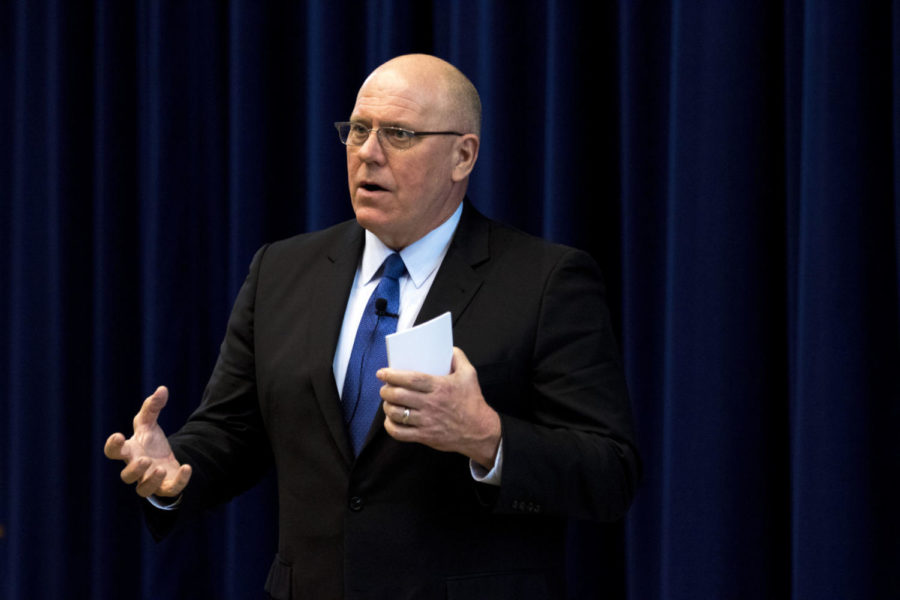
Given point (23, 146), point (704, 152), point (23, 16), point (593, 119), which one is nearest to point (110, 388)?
point (23, 146)

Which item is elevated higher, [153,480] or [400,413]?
A: [400,413]

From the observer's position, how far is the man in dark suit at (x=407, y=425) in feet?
5.37

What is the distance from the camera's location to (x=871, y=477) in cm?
214

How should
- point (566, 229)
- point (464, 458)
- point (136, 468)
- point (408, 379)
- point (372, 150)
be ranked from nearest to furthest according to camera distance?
1. point (408, 379)
2. point (136, 468)
3. point (464, 458)
4. point (372, 150)
5. point (566, 229)

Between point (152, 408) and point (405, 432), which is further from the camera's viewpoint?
point (152, 408)

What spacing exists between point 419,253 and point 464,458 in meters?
0.37

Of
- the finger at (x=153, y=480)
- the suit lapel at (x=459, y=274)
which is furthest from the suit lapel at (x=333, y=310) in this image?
the finger at (x=153, y=480)

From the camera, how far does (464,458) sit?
1.70m

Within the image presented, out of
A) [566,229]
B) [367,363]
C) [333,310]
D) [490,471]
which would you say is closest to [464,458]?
[490,471]

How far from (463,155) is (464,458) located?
547 mm

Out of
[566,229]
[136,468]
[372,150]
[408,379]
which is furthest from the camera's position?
[566,229]

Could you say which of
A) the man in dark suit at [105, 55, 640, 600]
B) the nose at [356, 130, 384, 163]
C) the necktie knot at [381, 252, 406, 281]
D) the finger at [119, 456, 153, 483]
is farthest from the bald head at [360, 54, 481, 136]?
the finger at [119, 456, 153, 483]

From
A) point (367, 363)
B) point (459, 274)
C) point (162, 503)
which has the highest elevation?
point (459, 274)

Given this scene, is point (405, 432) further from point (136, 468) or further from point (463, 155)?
point (463, 155)
